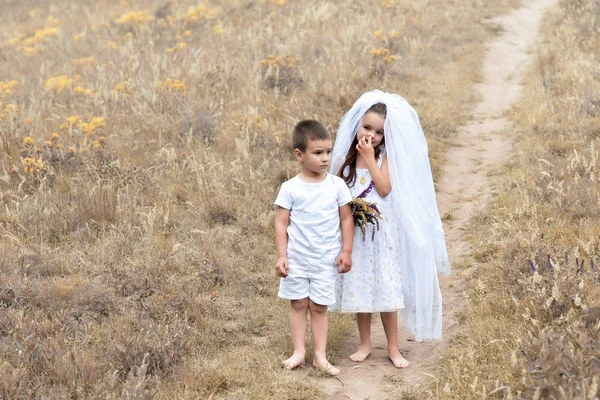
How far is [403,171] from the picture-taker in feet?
14.0

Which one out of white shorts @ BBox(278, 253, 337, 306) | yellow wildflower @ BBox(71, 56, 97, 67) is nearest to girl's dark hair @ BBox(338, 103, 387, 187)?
white shorts @ BBox(278, 253, 337, 306)

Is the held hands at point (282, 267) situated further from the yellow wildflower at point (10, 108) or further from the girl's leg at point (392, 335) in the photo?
the yellow wildflower at point (10, 108)

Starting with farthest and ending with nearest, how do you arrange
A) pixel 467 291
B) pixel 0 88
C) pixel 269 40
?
1. pixel 269 40
2. pixel 0 88
3. pixel 467 291

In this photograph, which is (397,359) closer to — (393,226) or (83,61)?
(393,226)

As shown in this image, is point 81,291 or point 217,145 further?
point 217,145

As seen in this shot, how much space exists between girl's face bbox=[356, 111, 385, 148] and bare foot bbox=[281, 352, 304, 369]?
1.40 metres

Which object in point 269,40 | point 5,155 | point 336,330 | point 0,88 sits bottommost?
point 336,330

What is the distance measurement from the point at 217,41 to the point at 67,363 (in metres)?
9.67

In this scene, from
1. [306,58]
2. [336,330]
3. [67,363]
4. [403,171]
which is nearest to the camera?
[67,363]

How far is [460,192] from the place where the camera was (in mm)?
7516

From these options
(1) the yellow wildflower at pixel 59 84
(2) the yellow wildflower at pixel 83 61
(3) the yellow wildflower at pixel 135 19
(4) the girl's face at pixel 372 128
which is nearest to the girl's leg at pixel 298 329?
(4) the girl's face at pixel 372 128

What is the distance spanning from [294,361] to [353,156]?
1.36m

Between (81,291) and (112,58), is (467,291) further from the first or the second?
(112,58)

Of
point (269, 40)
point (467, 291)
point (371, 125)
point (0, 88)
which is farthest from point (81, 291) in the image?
point (269, 40)
